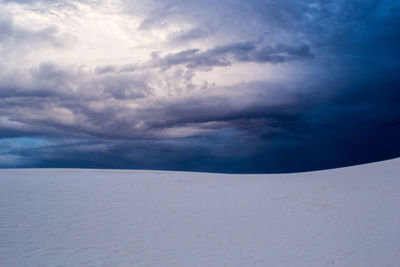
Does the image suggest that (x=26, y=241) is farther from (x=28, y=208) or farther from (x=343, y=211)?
(x=343, y=211)

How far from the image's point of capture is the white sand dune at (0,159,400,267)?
9.06m

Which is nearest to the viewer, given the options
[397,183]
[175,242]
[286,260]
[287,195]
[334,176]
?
[286,260]

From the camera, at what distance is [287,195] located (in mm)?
18391

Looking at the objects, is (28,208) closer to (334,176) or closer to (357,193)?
(357,193)

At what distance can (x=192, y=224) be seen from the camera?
12.3 m

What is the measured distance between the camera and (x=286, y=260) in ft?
30.5

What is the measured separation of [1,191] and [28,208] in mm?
3657

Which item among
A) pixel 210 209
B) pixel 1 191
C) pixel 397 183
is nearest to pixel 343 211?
pixel 210 209

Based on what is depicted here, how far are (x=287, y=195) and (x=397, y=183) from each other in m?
9.74

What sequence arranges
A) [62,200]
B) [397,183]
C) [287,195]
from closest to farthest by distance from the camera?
1. [62,200]
2. [287,195]
3. [397,183]

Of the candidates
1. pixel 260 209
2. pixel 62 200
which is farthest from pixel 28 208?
pixel 260 209

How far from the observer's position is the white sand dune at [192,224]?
9.06m

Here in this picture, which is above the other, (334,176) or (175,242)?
(334,176)

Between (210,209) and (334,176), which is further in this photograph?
(334,176)
